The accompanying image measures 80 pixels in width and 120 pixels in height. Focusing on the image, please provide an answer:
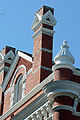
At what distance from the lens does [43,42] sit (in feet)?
87.7

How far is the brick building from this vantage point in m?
22.0

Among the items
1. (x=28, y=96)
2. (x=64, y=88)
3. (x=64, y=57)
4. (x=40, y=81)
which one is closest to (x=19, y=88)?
(x=28, y=96)

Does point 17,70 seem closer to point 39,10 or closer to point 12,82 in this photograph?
point 12,82

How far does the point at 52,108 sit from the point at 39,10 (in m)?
7.71

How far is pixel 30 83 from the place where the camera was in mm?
26547

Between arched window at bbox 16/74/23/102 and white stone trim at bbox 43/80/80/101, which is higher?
arched window at bbox 16/74/23/102

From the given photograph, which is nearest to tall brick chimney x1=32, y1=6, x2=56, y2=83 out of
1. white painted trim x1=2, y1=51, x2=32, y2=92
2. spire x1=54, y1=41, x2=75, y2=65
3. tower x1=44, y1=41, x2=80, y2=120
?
white painted trim x1=2, y1=51, x2=32, y2=92

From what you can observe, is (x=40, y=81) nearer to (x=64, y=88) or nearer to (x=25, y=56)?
(x=25, y=56)

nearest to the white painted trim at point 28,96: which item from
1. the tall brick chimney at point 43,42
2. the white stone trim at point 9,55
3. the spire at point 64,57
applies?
the tall brick chimney at point 43,42

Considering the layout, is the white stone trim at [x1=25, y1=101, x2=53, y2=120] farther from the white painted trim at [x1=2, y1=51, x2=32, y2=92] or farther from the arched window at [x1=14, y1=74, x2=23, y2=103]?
the white painted trim at [x1=2, y1=51, x2=32, y2=92]

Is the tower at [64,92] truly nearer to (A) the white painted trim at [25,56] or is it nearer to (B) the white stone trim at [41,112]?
(B) the white stone trim at [41,112]

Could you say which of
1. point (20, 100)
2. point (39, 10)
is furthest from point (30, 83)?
point (39, 10)

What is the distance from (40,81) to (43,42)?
2.30 meters

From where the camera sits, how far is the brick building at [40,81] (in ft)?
72.3
